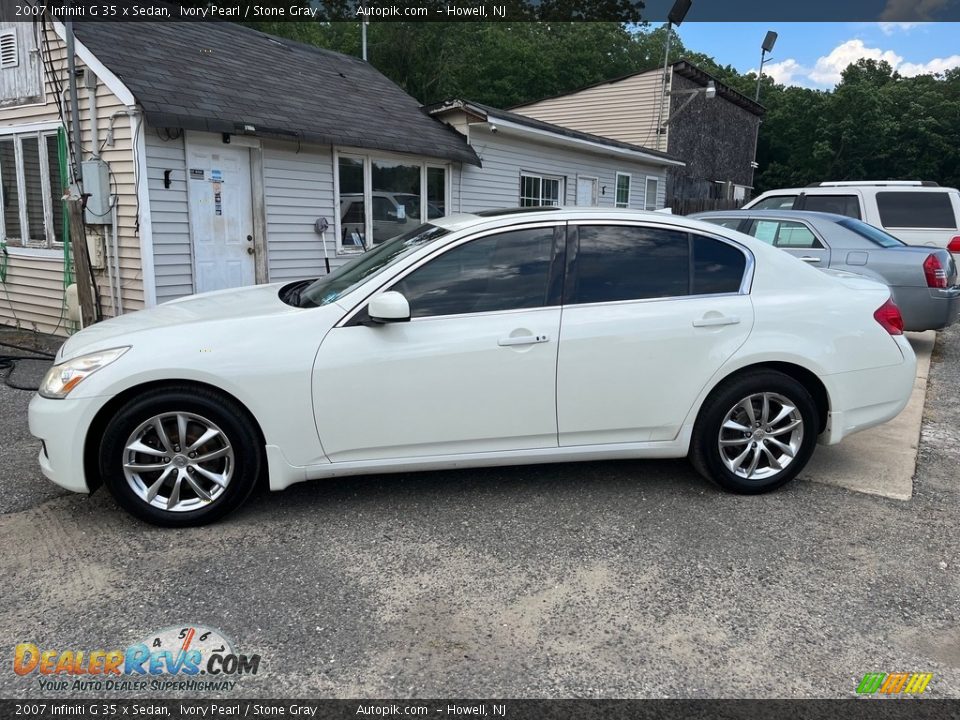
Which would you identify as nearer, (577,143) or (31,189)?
(31,189)

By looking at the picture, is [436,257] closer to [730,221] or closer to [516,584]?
[516,584]

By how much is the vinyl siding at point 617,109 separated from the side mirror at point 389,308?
19.7 metres

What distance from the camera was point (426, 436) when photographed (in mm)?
3623

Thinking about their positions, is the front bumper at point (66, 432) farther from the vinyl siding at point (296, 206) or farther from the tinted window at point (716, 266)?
the vinyl siding at point (296, 206)

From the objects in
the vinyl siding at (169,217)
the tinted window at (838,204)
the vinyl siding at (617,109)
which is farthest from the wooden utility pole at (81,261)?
the vinyl siding at (617,109)

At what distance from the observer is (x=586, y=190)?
15.3 metres

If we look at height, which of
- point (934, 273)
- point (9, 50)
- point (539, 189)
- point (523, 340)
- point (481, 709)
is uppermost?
point (9, 50)

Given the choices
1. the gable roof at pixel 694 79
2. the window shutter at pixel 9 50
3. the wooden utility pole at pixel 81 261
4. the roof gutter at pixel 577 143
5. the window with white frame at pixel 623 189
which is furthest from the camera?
the gable roof at pixel 694 79

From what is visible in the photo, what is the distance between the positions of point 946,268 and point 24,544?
8578mm

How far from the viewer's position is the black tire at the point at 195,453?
11.0ft

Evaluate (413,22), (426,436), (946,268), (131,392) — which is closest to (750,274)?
(426,436)

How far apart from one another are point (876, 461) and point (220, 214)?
23.6 feet

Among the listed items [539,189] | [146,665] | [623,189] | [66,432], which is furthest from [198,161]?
[623,189]

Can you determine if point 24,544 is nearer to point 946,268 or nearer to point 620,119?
point 946,268
